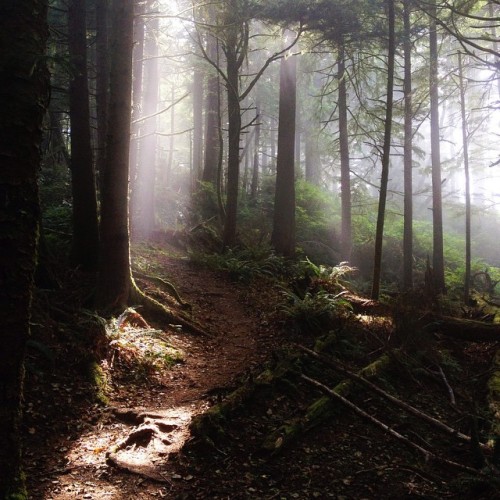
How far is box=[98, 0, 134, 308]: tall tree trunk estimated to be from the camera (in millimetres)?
7527

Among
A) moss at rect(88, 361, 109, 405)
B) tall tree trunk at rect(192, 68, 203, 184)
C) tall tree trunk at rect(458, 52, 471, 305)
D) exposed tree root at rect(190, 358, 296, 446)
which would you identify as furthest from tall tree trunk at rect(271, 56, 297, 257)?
tall tree trunk at rect(192, 68, 203, 184)

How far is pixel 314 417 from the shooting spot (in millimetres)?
5199

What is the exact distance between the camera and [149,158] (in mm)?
17406

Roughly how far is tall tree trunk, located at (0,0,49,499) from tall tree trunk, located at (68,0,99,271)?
651 centimetres

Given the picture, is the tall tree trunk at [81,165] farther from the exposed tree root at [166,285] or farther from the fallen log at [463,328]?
the fallen log at [463,328]

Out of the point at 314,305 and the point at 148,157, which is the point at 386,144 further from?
the point at 148,157

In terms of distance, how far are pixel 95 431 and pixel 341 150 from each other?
14.6m

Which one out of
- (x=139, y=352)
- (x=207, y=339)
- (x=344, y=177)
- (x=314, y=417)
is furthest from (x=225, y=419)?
(x=344, y=177)

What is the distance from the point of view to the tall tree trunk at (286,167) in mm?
14648

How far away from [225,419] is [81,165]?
21.8 ft

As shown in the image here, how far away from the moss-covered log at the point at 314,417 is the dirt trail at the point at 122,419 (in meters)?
0.99

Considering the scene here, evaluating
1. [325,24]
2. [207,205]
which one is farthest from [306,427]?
[207,205]

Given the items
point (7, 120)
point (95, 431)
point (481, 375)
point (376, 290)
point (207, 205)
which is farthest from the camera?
point (207, 205)

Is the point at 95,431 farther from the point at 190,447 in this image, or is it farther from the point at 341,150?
the point at 341,150
